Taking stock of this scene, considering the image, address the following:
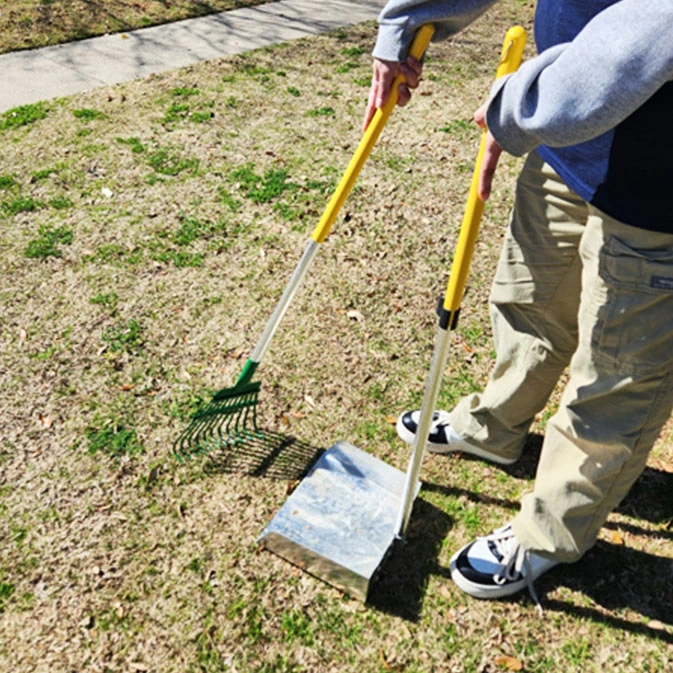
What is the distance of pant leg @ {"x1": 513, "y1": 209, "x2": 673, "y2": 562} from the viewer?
1.99 m

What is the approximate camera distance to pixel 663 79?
1.55 m

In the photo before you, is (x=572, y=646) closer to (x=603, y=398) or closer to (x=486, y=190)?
(x=603, y=398)

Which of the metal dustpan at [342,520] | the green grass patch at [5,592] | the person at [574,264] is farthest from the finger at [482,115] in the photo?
the green grass patch at [5,592]

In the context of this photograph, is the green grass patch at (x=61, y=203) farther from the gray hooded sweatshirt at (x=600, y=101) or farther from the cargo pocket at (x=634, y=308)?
the cargo pocket at (x=634, y=308)

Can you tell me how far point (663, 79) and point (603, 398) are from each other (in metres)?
0.99

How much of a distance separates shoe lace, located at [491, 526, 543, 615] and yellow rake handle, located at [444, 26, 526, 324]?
97 centimetres

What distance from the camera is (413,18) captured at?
230cm

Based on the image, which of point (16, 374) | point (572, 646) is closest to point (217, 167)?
point (16, 374)

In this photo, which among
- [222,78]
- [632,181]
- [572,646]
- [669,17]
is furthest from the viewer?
[222,78]

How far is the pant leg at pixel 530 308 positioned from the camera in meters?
2.44

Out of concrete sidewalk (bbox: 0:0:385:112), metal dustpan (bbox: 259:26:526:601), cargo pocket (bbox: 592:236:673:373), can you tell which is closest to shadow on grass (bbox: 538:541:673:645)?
metal dustpan (bbox: 259:26:526:601)

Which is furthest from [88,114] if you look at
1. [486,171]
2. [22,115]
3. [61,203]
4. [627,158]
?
[627,158]

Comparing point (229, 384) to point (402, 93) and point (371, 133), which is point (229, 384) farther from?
point (402, 93)

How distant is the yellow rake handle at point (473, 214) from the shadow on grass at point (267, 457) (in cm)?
124
